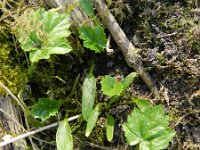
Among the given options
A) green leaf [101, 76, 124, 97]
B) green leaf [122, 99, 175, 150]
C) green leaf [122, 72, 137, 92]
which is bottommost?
green leaf [122, 99, 175, 150]

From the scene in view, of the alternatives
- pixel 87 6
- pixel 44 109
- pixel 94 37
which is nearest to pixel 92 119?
pixel 44 109

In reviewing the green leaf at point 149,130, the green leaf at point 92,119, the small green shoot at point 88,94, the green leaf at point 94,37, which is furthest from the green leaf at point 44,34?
the green leaf at point 149,130

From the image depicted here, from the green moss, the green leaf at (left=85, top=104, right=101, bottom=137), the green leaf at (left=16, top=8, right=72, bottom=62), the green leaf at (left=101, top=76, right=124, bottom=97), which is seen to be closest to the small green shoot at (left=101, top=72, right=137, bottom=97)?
the green leaf at (left=101, top=76, right=124, bottom=97)

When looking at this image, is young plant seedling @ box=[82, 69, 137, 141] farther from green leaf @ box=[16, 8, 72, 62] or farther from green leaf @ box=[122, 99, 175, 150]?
green leaf @ box=[16, 8, 72, 62]

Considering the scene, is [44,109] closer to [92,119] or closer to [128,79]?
[92,119]

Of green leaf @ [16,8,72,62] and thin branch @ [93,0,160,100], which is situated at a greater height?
green leaf @ [16,8,72,62]
